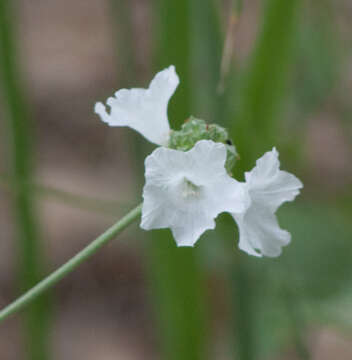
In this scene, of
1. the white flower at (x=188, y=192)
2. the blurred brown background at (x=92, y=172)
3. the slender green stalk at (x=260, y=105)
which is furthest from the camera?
the blurred brown background at (x=92, y=172)

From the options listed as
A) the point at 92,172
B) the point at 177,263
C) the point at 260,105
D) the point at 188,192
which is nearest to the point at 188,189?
the point at 188,192

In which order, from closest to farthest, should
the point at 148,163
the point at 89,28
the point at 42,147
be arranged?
the point at 148,163, the point at 42,147, the point at 89,28

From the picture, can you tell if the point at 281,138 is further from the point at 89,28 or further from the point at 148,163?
the point at 89,28

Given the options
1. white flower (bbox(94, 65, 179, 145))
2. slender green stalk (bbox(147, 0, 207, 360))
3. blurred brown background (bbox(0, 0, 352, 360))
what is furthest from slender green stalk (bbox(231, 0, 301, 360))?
white flower (bbox(94, 65, 179, 145))

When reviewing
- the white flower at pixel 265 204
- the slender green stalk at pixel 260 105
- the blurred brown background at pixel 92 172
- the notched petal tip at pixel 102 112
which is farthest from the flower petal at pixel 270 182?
the blurred brown background at pixel 92 172

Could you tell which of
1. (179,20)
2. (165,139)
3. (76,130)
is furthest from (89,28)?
(165,139)

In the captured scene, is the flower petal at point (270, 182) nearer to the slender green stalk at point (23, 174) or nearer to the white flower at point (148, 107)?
the white flower at point (148, 107)

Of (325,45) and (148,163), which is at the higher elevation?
(325,45)
